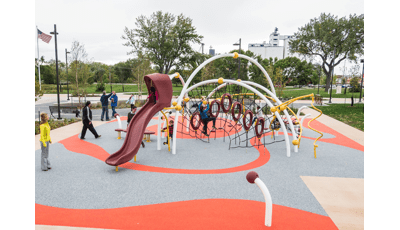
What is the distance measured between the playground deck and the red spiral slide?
1.30ft

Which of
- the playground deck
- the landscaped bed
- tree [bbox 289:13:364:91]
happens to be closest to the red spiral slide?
the playground deck

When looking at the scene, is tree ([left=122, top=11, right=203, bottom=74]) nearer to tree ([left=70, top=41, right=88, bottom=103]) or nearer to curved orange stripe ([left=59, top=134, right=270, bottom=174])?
tree ([left=70, top=41, right=88, bottom=103])

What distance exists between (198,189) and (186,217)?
1.25 m

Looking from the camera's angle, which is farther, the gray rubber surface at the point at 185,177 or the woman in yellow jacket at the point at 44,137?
the woman in yellow jacket at the point at 44,137

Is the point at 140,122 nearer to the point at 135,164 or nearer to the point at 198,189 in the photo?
the point at 135,164

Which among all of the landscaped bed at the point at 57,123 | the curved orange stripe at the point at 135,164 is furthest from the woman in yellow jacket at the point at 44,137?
the landscaped bed at the point at 57,123

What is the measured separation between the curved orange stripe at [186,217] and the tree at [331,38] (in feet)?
133

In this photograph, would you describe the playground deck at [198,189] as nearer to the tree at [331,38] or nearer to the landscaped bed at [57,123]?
the landscaped bed at [57,123]

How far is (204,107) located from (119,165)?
451 centimetres

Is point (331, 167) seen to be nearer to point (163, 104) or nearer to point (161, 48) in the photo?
point (163, 104)

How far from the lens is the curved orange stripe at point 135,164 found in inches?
280

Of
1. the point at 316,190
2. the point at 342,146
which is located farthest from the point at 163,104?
the point at 342,146

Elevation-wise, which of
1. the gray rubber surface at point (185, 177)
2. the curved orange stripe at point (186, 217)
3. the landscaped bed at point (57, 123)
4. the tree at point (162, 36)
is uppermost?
the tree at point (162, 36)

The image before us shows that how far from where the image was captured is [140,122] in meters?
8.25
